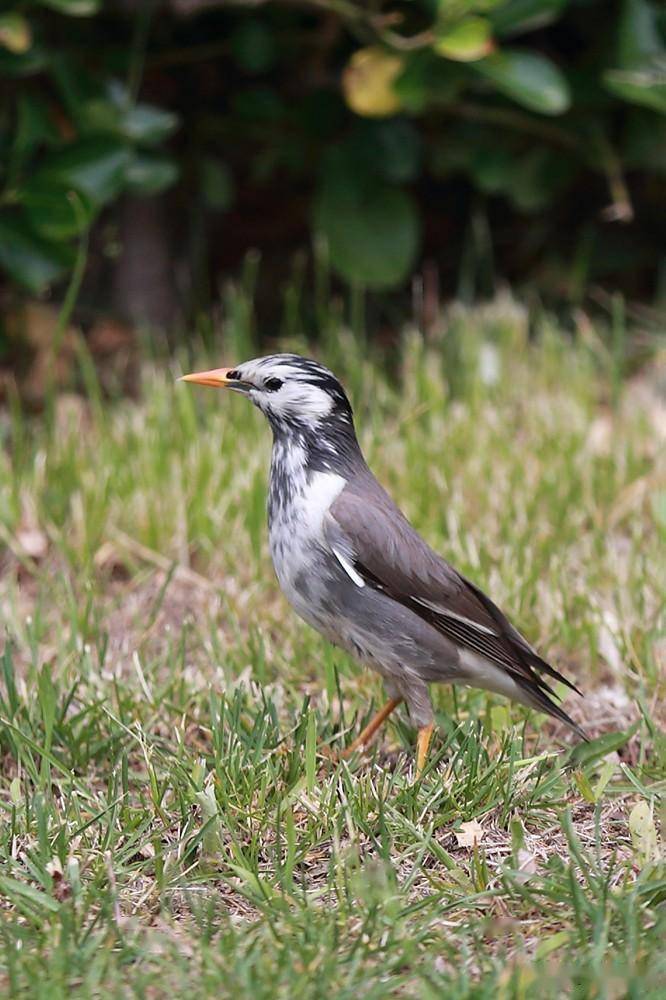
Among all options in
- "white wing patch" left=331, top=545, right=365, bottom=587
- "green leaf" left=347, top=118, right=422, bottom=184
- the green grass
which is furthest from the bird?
"green leaf" left=347, top=118, right=422, bottom=184

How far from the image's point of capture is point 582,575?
187 inches

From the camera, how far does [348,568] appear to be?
3.64 m

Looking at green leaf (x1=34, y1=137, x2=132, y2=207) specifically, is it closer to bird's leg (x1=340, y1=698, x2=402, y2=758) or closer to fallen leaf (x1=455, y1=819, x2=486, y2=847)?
bird's leg (x1=340, y1=698, x2=402, y2=758)

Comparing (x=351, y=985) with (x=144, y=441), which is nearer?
(x=351, y=985)

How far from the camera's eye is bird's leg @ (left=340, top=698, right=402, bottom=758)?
3.73 m

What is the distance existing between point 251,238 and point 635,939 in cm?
550

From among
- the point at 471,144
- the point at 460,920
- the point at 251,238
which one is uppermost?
the point at 471,144

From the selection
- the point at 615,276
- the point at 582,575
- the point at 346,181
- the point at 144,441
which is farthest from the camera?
the point at 615,276

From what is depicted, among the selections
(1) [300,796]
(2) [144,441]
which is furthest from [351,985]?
(2) [144,441]

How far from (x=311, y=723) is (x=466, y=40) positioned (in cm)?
311

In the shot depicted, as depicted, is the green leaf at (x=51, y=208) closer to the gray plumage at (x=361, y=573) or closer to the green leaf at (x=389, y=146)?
the green leaf at (x=389, y=146)

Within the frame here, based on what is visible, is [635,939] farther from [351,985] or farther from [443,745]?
[443,745]

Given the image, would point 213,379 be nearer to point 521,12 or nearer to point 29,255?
point 29,255

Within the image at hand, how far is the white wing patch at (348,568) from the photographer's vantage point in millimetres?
3643
